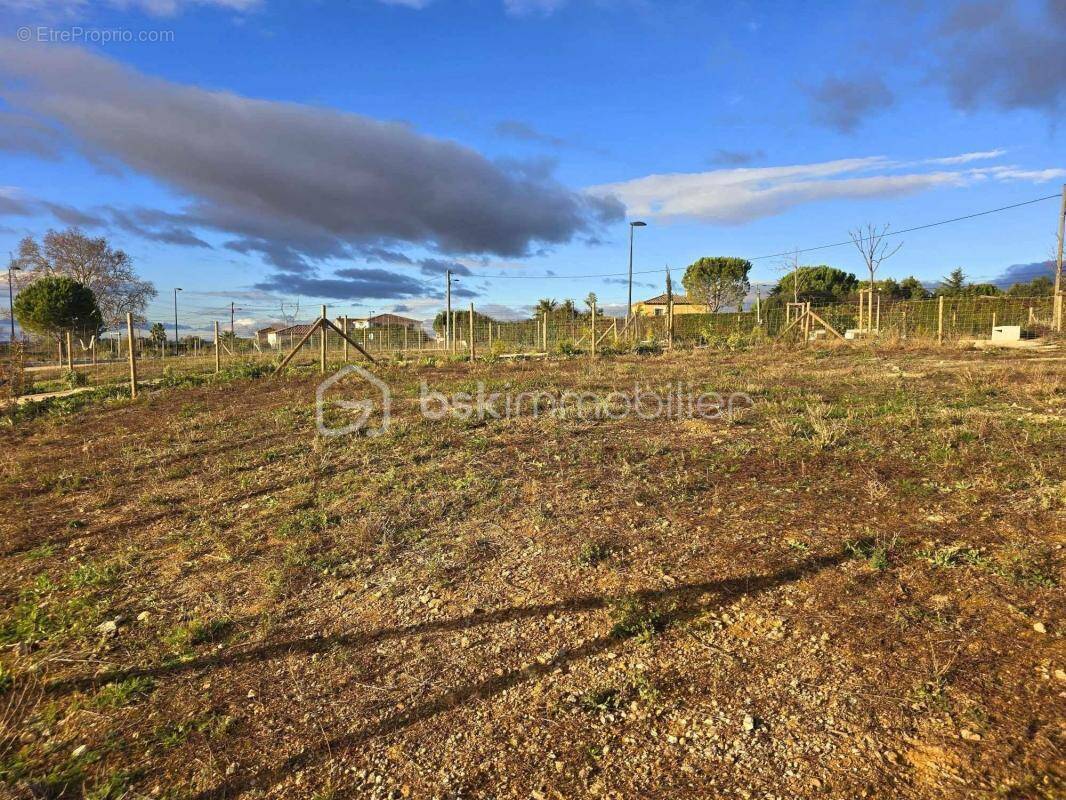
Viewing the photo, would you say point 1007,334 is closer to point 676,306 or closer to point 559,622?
point 559,622

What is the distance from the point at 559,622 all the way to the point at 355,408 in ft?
23.3

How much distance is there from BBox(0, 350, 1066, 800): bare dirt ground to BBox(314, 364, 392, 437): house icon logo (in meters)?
1.48

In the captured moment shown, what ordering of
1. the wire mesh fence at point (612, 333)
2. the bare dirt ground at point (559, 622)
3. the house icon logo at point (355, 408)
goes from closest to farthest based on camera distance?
the bare dirt ground at point (559, 622) < the house icon logo at point (355, 408) < the wire mesh fence at point (612, 333)

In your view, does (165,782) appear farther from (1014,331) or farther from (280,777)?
(1014,331)

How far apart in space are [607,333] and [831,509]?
20252 millimetres

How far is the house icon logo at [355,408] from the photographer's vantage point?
7660mm

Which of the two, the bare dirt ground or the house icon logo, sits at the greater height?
the house icon logo

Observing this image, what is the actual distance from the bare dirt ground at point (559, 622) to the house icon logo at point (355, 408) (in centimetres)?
148

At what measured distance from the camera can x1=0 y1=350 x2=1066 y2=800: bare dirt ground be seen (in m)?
2.20
